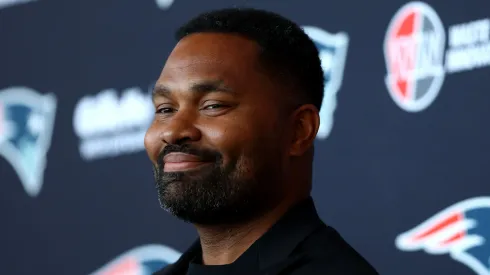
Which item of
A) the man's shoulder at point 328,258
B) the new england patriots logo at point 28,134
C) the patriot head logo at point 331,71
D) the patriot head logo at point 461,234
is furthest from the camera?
the new england patriots logo at point 28,134

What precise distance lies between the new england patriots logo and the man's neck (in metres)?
1.36

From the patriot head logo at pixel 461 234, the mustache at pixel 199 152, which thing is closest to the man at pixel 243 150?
the mustache at pixel 199 152

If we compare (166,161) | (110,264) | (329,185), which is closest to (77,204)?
(110,264)

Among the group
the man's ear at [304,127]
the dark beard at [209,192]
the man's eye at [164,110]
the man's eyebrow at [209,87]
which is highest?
the man's eyebrow at [209,87]

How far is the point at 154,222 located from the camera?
7.05 feet

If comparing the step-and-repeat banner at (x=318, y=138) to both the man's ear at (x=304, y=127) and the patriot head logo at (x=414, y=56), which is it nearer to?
the patriot head logo at (x=414, y=56)

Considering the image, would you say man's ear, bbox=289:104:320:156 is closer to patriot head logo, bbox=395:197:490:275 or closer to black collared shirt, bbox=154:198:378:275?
black collared shirt, bbox=154:198:378:275

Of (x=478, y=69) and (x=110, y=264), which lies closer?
(x=478, y=69)

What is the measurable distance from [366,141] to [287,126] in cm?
78

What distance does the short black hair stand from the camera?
1.07m

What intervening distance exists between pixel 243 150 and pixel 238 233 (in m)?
0.11

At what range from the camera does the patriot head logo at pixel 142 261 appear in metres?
2.10

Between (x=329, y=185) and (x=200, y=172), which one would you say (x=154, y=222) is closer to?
(x=329, y=185)

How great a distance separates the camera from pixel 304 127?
42.4 inches
